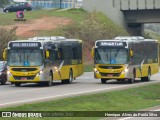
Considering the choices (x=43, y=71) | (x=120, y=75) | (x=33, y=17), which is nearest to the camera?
(x=43, y=71)

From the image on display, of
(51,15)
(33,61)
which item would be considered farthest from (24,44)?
(51,15)

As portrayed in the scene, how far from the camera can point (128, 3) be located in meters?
83.2

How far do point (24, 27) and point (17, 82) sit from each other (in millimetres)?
37710

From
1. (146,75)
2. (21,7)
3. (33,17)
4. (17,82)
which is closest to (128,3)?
(33,17)

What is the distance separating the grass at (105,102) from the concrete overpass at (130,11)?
146 feet

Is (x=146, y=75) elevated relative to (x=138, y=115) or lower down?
lower down

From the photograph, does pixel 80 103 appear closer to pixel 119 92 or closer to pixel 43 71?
pixel 119 92

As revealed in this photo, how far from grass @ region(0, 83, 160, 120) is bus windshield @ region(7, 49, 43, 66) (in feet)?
20.8

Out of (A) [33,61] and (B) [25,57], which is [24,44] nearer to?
(B) [25,57]

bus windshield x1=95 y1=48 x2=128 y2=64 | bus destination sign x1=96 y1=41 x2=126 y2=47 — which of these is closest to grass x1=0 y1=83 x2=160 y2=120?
bus windshield x1=95 y1=48 x2=128 y2=64

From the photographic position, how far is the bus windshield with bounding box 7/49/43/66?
40.6 metres

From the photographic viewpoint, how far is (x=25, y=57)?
40688 mm

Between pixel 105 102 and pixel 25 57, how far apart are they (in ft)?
37.7

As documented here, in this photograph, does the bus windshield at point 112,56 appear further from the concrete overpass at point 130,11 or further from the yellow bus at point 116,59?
the concrete overpass at point 130,11
